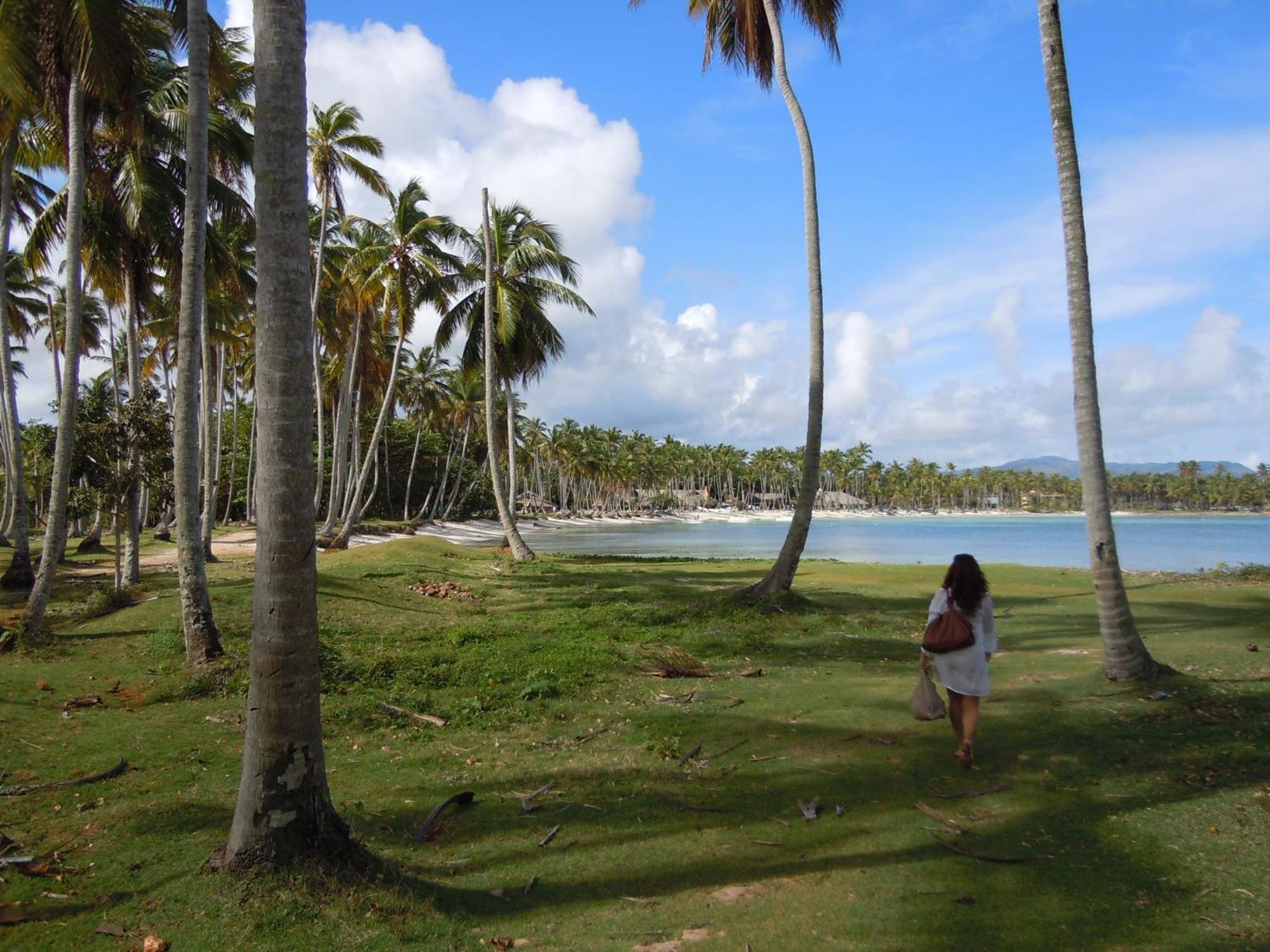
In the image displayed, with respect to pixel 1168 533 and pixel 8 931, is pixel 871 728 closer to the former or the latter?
pixel 8 931

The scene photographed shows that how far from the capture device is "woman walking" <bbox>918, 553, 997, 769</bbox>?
6273 mm

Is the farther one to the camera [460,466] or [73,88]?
[460,466]

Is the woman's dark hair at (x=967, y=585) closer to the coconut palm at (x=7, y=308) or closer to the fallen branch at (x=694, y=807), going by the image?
the fallen branch at (x=694, y=807)

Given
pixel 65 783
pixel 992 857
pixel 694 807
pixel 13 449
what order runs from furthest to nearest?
pixel 13 449 → pixel 65 783 → pixel 694 807 → pixel 992 857

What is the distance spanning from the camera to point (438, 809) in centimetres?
541

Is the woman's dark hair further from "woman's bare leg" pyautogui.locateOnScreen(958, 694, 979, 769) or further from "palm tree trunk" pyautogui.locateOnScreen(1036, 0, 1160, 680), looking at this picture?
"palm tree trunk" pyautogui.locateOnScreen(1036, 0, 1160, 680)

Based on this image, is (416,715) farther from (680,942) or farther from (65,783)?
(680,942)

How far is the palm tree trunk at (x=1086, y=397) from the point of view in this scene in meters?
7.95

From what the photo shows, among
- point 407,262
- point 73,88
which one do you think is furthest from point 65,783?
point 407,262

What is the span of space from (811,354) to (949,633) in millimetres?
9230

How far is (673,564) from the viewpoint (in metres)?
25.9

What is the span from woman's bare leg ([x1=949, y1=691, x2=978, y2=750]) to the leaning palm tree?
723cm

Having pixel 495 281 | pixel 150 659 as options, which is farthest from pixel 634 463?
pixel 150 659

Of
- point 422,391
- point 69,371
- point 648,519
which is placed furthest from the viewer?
point 648,519
